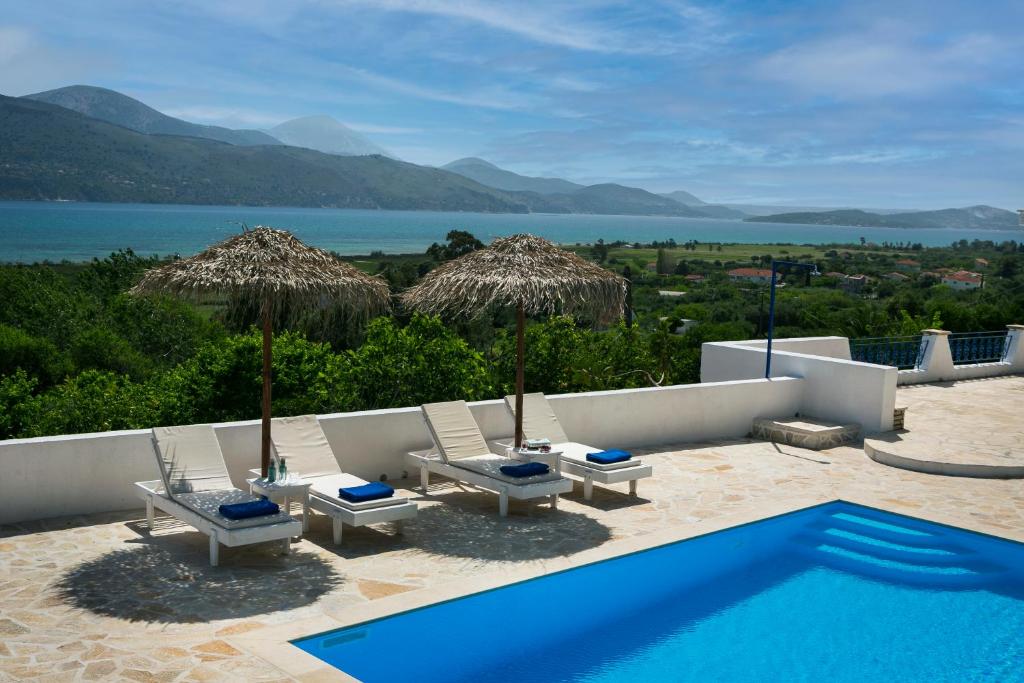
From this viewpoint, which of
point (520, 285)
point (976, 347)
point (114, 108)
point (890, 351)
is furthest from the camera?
point (114, 108)

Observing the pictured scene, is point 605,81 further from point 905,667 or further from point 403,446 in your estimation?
point 905,667

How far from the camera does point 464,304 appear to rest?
8922 millimetres

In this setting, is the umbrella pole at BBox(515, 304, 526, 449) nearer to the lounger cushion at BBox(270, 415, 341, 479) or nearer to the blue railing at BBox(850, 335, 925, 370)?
the lounger cushion at BBox(270, 415, 341, 479)

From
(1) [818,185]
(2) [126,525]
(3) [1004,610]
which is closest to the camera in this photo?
(3) [1004,610]

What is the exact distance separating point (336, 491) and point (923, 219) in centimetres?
17495

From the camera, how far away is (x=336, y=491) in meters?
7.34

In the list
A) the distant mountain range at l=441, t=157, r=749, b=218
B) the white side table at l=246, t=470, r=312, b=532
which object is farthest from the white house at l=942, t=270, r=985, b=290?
the distant mountain range at l=441, t=157, r=749, b=218

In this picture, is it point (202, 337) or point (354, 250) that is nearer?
point (202, 337)

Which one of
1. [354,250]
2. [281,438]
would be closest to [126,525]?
[281,438]

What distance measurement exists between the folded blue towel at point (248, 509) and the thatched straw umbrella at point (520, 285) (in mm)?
2718

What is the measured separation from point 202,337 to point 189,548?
15.1m

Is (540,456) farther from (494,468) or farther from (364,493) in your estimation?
(364,493)

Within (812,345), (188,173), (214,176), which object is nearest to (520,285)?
(812,345)

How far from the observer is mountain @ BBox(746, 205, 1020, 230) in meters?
138
